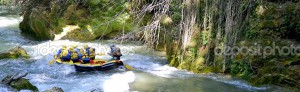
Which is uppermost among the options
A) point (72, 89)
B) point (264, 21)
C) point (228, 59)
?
point (264, 21)

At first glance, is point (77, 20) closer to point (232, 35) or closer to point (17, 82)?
point (17, 82)

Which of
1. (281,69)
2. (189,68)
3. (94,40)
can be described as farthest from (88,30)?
(281,69)

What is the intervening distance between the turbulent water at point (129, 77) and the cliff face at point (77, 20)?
5.03 ft

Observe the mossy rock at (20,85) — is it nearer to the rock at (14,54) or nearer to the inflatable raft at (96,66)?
the inflatable raft at (96,66)

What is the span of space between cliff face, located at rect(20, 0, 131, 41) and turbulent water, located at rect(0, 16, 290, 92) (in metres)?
1.53

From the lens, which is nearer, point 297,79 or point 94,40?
point 297,79

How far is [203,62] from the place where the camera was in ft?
28.4

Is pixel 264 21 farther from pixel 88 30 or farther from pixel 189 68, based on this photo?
pixel 88 30

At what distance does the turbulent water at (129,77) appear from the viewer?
7.59 metres

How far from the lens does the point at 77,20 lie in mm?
12969

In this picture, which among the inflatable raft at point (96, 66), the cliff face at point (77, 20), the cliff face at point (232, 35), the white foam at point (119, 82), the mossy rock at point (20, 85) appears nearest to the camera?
the mossy rock at point (20, 85)

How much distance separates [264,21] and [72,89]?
4170mm

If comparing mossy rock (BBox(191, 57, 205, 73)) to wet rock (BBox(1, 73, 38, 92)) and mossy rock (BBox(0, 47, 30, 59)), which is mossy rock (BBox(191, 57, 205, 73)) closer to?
wet rock (BBox(1, 73, 38, 92))

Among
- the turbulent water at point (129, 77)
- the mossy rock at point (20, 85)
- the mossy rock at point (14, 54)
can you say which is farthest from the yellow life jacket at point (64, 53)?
the mossy rock at point (20, 85)
